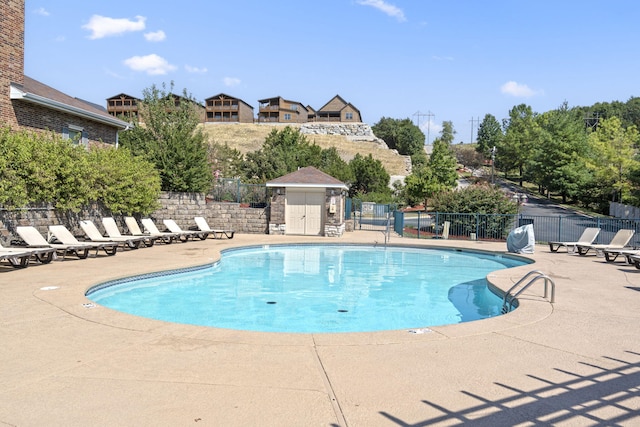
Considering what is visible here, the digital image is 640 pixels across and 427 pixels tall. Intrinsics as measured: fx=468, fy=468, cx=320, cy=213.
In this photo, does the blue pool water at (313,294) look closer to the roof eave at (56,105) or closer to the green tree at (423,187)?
the roof eave at (56,105)

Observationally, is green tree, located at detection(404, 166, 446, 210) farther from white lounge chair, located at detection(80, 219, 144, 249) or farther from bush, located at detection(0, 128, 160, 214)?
white lounge chair, located at detection(80, 219, 144, 249)

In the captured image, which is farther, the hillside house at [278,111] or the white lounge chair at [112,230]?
the hillside house at [278,111]

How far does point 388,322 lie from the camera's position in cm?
852

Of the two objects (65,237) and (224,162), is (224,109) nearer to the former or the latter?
(224,162)

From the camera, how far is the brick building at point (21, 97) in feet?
48.8

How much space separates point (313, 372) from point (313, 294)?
628 centimetres

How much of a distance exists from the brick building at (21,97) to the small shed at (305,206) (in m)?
8.34

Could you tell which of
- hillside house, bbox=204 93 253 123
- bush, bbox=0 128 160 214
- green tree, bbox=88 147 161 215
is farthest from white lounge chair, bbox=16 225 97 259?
hillside house, bbox=204 93 253 123

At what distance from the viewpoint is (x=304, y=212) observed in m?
21.6

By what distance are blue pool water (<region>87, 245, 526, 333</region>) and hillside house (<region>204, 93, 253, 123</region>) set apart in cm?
7481

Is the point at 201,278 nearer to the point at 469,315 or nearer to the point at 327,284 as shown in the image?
the point at 327,284

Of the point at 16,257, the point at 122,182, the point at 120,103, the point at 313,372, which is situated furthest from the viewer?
the point at 120,103

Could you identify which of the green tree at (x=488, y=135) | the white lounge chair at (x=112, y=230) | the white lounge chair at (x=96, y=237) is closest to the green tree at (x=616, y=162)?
the green tree at (x=488, y=135)

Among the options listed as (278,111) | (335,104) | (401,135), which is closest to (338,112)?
(335,104)
